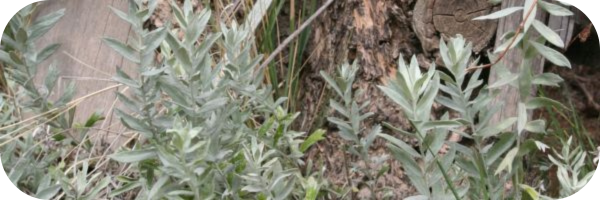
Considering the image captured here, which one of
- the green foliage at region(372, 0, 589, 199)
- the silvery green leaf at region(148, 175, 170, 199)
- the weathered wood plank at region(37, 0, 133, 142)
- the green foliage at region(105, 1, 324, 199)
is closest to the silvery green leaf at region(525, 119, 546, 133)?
the green foliage at region(372, 0, 589, 199)

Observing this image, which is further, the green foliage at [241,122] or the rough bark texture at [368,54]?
the rough bark texture at [368,54]

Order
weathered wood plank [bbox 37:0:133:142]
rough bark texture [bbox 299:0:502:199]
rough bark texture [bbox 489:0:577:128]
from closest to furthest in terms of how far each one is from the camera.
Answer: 1. rough bark texture [bbox 489:0:577:128]
2. rough bark texture [bbox 299:0:502:199]
3. weathered wood plank [bbox 37:0:133:142]

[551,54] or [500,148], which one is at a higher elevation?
[551,54]

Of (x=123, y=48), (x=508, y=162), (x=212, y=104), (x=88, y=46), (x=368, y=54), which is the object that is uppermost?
(x=123, y=48)

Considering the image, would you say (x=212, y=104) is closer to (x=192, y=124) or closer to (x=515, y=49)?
(x=192, y=124)

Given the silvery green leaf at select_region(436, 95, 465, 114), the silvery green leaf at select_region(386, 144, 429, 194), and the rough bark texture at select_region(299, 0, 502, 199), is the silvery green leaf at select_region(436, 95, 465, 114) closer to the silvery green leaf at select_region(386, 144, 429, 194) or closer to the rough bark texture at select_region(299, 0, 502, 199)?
the silvery green leaf at select_region(386, 144, 429, 194)

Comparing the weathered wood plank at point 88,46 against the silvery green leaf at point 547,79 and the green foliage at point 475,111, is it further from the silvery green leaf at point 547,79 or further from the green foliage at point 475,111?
the silvery green leaf at point 547,79

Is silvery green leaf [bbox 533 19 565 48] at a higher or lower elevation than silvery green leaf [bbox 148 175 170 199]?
higher

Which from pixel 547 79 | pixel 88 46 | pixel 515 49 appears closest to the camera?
pixel 547 79

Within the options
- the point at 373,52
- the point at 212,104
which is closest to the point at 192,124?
the point at 212,104

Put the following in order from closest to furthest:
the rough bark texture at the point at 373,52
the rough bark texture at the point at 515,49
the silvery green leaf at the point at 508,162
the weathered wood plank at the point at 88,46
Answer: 1. the silvery green leaf at the point at 508,162
2. the rough bark texture at the point at 515,49
3. the rough bark texture at the point at 373,52
4. the weathered wood plank at the point at 88,46

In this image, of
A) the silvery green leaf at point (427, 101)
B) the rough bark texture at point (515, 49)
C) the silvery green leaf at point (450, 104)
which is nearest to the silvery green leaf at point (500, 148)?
the silvery green leaf at point (450, 104)

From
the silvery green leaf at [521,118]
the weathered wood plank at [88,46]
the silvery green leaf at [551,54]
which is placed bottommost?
the weathered wood plank at [88,46]

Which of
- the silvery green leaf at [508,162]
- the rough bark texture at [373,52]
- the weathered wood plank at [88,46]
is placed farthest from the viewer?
the weathered wood plank at [88,46]
